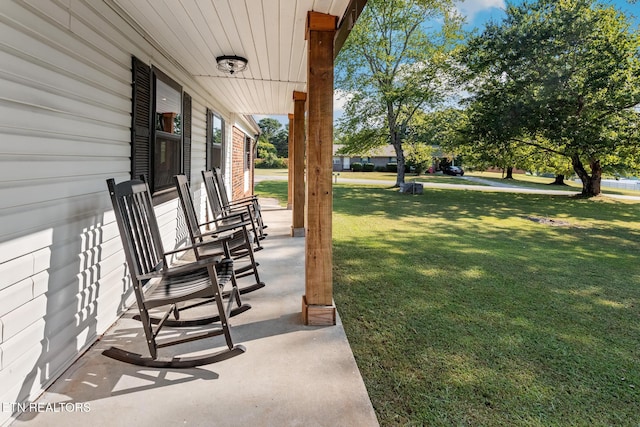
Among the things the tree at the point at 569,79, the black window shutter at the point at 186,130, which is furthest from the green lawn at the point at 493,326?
the tree at the point at 569,79

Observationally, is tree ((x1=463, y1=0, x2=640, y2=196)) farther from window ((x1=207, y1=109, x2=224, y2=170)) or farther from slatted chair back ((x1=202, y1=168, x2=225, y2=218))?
slatted chair back ((x1=202, y1=168, x2=225, y2=218))

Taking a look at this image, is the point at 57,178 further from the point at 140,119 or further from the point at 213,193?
the point at 213,193

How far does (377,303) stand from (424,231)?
13.5 feet

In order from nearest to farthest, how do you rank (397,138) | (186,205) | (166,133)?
(186,205) < (166,133) < (397,138)

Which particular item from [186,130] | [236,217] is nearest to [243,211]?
[236,217]

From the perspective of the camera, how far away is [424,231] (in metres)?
7.20

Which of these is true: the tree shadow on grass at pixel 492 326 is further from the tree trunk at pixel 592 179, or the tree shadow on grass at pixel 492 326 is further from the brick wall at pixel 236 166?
the tree trunk at pixel 592 179

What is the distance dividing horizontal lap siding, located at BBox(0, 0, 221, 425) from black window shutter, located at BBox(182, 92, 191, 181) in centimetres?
165

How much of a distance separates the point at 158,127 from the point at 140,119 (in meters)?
0.48

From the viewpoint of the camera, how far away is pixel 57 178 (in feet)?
6.50

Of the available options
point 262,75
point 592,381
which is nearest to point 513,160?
point 262,75

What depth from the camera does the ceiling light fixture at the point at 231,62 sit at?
3.84 meters

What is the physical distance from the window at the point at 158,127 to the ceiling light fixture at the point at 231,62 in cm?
55

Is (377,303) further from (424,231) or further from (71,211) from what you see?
(424,231)
